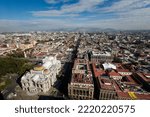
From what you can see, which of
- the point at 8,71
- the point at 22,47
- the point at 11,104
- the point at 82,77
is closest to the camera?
the point at 11,104

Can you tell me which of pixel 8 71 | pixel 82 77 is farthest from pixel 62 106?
pixel 8 71

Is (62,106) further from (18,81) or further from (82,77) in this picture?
(18,81)

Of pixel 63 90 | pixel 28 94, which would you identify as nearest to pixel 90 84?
pixel 63 90

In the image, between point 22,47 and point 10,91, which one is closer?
point 10,91

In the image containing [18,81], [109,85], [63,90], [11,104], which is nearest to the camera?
[11,104]

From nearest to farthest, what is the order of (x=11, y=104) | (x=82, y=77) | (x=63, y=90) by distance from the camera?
(x=11, y=104), (x=82, y=77), (x=63, y=90)

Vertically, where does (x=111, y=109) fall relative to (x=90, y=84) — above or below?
above

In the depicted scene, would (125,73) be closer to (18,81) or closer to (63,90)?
→ (63,90)

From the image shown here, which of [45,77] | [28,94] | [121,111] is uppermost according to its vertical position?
[121,111]

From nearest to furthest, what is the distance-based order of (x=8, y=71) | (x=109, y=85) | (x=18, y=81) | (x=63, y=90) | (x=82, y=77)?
(x=109, y=85) → (x=82, y=77) → (x=63, y=90) → (x=18, y=81) → (x=8, y=71)
